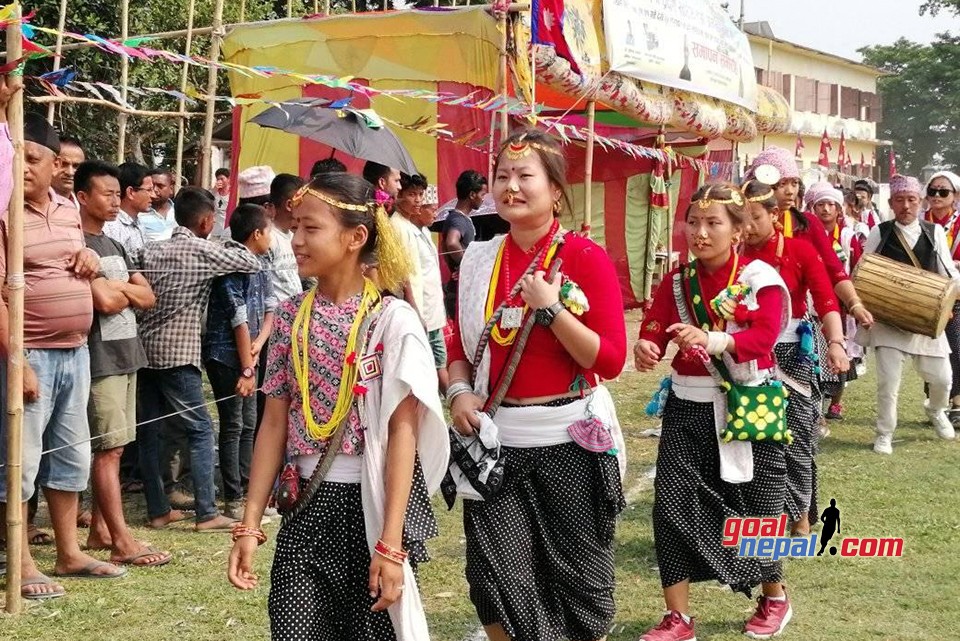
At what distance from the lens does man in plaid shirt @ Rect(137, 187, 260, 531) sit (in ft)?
20.0

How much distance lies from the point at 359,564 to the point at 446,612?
201 cm

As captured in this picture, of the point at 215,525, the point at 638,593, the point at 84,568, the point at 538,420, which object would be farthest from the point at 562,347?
the point at 215,525

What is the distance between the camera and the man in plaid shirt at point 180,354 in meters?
6.11

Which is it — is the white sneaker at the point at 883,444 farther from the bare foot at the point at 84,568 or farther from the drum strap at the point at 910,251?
the bare foot at the point at 84,568

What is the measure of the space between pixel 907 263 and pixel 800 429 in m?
3.98

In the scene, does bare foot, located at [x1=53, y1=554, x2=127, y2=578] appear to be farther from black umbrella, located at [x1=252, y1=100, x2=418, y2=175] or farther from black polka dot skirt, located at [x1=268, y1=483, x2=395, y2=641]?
black umbrella, located at [x1=252, y1=100, x2=418, y2=175]

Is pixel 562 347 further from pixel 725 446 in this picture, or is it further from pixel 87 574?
pixel 87 574

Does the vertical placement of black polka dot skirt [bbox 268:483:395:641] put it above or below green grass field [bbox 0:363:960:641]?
above

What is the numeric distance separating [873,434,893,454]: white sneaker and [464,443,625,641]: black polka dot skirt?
17.9 ft

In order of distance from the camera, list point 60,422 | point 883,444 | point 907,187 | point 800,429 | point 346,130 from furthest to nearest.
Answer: point 907,187
point 883,444
point 346,130
point 800,429
point 60,422

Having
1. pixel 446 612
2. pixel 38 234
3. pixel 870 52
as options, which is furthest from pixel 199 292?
pixel 870 52

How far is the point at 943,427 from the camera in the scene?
940 centimetres

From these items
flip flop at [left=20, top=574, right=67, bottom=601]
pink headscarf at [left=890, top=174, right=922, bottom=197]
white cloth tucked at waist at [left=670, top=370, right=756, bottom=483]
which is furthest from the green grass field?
pink headscarf at [left=890, top=174, right=922, bottom=197]

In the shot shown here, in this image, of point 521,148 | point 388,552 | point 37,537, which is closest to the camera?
point 388,552
